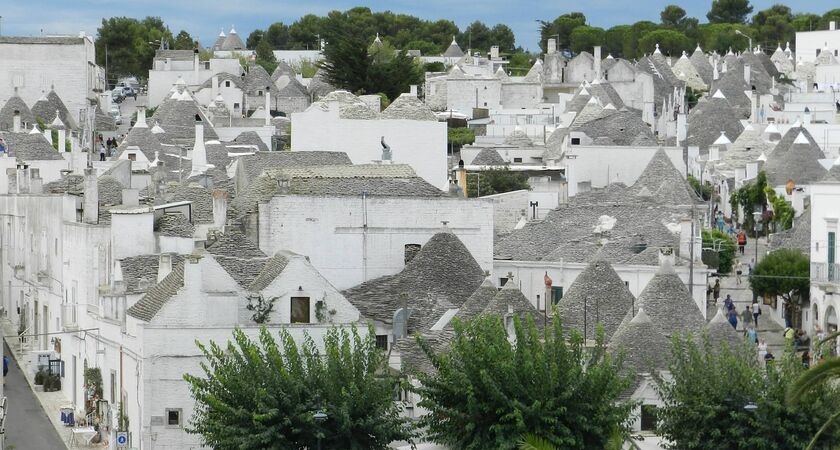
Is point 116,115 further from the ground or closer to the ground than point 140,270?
further from the ground

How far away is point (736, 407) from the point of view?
4147 centimetres

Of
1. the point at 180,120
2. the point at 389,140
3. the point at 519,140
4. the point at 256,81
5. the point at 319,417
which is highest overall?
the point at 256,81

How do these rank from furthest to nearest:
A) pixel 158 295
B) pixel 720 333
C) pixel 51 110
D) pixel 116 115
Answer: pixel 116 115
pixel 51 110
pixel 720 333
pixel 158 295

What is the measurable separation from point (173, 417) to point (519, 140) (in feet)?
183

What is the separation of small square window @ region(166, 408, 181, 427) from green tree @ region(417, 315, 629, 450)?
6369 millimetres

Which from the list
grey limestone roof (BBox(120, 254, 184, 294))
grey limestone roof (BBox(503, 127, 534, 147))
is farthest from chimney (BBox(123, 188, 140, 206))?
grey limestone roof (BBox(503, 127, 534, 147))

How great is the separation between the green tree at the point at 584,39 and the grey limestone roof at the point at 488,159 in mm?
94809

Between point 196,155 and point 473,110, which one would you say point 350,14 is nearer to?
point 473,110

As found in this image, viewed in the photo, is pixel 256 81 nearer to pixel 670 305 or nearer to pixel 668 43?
pixel 668 43

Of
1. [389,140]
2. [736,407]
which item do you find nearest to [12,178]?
[389,140]

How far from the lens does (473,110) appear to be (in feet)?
387

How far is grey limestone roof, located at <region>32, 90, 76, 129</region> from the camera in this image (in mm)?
114625

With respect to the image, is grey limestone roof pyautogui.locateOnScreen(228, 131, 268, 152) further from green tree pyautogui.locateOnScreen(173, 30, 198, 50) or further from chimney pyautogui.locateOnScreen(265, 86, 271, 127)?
green tree pyautogui.locateOnScreen(173, 30, 198, 50)

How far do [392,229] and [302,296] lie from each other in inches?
492
